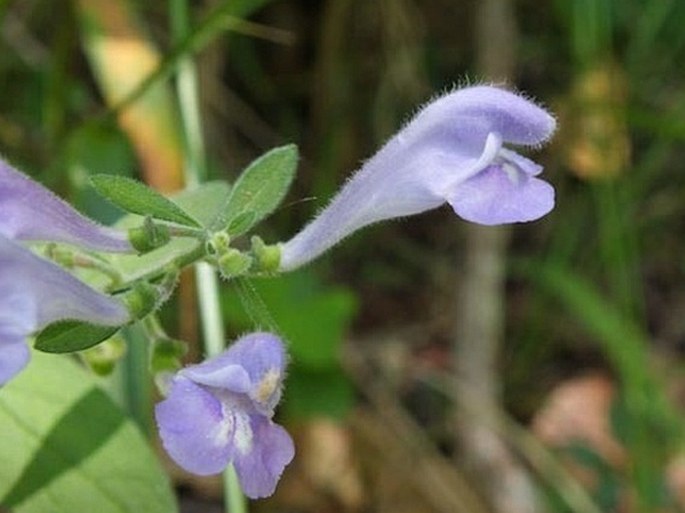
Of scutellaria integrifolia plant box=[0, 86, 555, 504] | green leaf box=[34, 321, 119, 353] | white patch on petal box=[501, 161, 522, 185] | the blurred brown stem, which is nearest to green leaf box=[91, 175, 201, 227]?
scutellaria integrifolia plant box=[0, 86, 555, 504]

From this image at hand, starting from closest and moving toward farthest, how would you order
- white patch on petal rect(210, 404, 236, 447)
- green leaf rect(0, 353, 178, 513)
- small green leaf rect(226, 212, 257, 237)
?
1. white patch on petal rect(210, 404, 236, 447)
2. small green leaf rect(226, 212, 257, 237)
3. green leaf rect(0, 353, 178, 513)

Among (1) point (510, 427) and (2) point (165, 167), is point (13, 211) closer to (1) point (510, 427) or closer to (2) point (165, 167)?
(2) point (165, 167)

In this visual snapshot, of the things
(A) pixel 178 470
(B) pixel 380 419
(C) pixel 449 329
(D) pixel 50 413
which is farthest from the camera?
(C) pixel 449 329

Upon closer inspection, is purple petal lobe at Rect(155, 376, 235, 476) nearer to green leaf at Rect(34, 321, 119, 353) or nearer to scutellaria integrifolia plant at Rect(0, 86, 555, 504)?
scutellaria integrifolia plant at Rect(0, 86, 555, 504)

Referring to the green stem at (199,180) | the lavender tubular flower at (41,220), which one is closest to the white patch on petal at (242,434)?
the lavender tubular flower at (41,220)

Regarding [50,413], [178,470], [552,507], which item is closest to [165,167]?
[178,470]

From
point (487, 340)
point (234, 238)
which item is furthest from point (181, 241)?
point (487, 340)

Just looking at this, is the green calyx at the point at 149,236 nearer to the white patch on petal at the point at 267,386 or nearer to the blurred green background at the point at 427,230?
the white patch on petal at the point at 267,386
